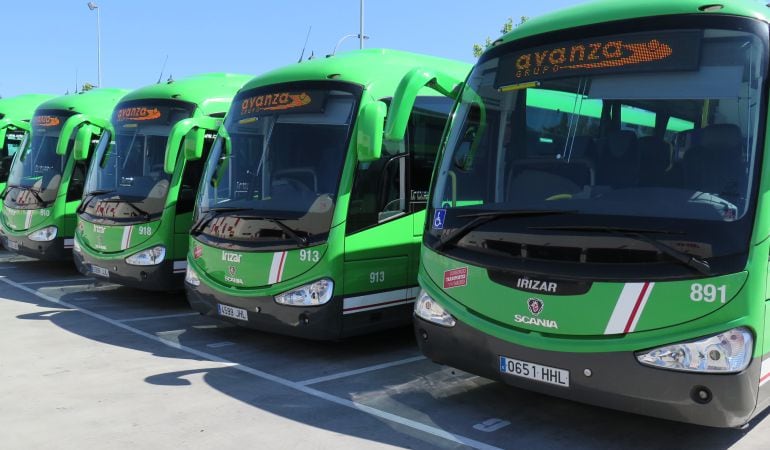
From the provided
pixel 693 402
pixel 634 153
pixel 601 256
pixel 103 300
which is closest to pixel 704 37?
pixel 634 153

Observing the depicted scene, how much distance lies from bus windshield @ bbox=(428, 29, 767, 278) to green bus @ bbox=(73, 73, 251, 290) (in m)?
3.88

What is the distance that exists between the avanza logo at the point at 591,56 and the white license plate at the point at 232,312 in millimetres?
3408

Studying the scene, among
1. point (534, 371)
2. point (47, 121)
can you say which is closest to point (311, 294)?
point (534, 371)

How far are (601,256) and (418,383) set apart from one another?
7.41ft

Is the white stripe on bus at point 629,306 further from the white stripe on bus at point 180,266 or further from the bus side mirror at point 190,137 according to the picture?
the white stripe on bus at point 180,266

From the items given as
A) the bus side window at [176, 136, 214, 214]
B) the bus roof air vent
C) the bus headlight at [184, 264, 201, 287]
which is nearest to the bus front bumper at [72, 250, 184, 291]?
the bus side window at [176, 136, 214, 214]

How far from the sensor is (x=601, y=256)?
399 cm

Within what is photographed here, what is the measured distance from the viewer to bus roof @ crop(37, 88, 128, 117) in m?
11.7

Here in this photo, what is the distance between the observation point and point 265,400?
5.26 meters

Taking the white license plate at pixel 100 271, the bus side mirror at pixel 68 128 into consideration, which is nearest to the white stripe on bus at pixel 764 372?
the white license plate at pixel 100 271

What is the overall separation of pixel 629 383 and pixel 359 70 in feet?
13.1

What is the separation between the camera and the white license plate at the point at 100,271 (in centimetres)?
880

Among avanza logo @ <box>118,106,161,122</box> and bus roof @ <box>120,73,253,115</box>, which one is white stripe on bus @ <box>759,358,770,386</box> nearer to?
bus roof @ <box>120,73,253,115</box>

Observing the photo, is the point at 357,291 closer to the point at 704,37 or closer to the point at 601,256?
the point at 601,256
